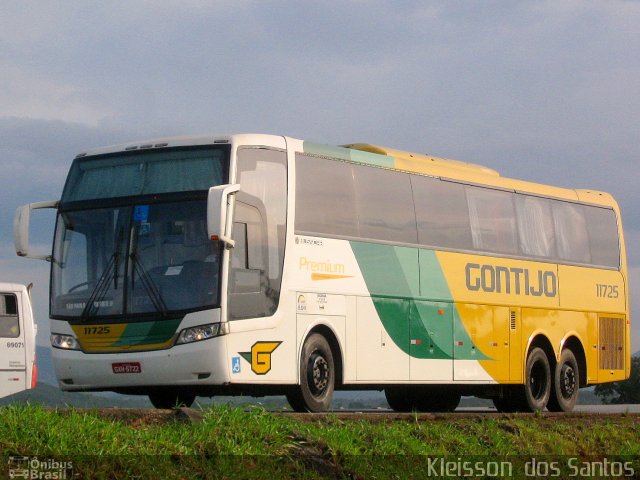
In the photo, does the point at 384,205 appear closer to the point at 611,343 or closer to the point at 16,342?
the point at 611,343

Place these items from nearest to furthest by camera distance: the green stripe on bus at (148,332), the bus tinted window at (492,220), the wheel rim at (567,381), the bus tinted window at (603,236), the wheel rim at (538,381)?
the green stripe on bus at (148,332) → the bus tinted window at (492,220) → the wheel rim at (538,381) → the wheel rim at (567,381) → the bus tinted window at (603,236)

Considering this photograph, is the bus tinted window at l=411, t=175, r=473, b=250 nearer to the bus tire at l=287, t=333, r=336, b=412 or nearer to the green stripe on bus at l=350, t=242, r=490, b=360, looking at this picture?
the green stripe on bus at l=350, t=242, r=490, b=360

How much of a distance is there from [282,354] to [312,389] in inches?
36.6

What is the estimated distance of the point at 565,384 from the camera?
24.0 meters

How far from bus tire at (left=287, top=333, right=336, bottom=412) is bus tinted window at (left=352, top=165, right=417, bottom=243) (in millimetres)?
1857

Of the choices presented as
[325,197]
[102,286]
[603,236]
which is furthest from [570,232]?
[102,286]

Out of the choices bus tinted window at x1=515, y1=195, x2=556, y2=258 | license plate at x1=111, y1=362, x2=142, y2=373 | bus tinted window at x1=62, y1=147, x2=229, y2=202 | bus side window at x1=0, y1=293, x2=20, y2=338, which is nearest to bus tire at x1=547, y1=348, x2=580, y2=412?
bus tinted window at x1=515, y1=195, x2=556, y2=258

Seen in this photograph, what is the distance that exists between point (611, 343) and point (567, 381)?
6.52 feet

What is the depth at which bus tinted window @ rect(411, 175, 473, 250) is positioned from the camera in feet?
67.7

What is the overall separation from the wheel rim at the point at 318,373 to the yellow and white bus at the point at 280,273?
0.02 metres

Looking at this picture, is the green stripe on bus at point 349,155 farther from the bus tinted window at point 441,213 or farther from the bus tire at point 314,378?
the bus tire at point 314,378

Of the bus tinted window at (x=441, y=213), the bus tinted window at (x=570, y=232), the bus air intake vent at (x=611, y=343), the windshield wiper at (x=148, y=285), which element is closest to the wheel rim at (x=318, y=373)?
the windshield wiper at (x=148, y=285)

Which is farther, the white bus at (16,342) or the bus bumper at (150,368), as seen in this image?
the white bus at (16,342)

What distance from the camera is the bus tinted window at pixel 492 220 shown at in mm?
22094
